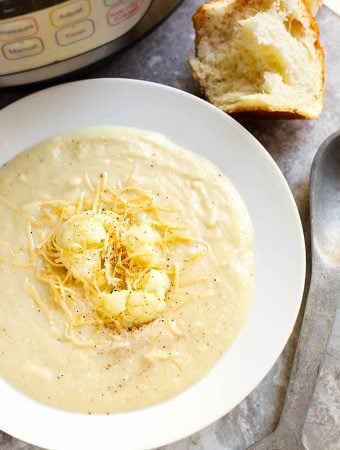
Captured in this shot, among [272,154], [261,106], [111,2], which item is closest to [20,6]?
[111,2]

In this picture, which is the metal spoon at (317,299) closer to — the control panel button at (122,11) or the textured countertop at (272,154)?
the textured countertop at (272,154)

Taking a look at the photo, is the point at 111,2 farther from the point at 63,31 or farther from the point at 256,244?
the point at 256,244

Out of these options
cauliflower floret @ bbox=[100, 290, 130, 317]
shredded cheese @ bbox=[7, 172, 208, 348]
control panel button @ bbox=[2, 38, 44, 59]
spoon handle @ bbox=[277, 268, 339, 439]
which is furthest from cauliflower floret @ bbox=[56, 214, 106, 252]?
spoon handle @ bbox=[277, 268, 339, 439]

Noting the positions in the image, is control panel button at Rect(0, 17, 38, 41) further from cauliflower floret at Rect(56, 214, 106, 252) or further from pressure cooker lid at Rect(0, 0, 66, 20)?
cauliflower floret at Rect(56, 214, 106, 252)

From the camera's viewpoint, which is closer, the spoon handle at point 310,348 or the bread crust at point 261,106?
the spoon handle at point 310,348

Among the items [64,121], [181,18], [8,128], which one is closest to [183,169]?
[64,121]

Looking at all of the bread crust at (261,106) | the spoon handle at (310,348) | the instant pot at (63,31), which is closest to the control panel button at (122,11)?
the instant pot at (63,31)
